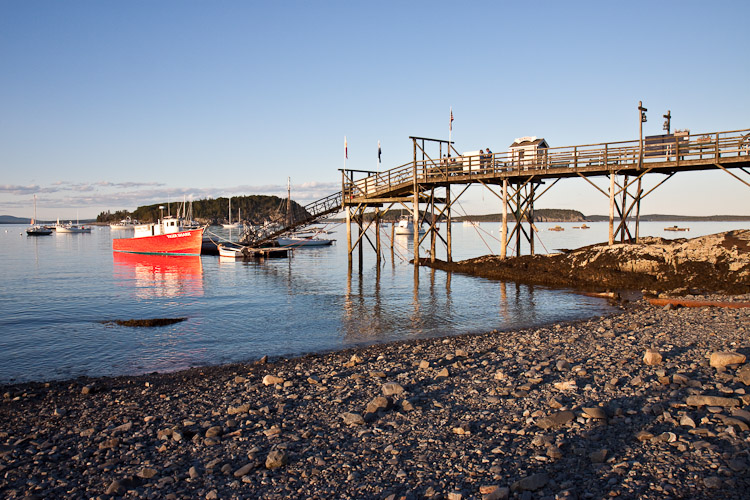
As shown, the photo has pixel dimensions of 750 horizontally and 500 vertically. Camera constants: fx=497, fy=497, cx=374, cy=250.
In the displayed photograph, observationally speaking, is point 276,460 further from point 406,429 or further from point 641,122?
point 641,122

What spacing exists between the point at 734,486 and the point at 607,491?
123 cm

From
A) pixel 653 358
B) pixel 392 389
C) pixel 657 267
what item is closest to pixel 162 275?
pixel 657 267

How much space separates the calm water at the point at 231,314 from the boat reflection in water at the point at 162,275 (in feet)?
0.58

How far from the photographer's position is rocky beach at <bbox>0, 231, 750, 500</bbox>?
5.42m

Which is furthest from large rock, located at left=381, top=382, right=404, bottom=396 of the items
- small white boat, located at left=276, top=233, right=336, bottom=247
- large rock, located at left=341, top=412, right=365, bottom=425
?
small white boat, located at left=276, top=233, right=336, bottom=247

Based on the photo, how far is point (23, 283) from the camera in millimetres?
31031

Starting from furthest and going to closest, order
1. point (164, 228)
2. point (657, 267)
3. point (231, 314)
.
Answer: point (164, 228) → point (657, 267) → point (231, 314)

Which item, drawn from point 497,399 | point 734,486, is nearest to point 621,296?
point 497,399

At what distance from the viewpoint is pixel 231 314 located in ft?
65.3

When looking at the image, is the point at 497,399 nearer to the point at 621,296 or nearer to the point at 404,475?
the point at 404,475

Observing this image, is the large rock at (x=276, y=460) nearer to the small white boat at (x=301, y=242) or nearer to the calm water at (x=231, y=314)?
the calm water at (x=231, y=314)

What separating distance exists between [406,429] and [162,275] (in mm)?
34039

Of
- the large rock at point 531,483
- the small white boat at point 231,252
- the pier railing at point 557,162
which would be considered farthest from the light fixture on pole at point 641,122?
the small white boat at point 231,252

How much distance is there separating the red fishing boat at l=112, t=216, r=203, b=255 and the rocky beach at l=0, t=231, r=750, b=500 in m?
43.6
